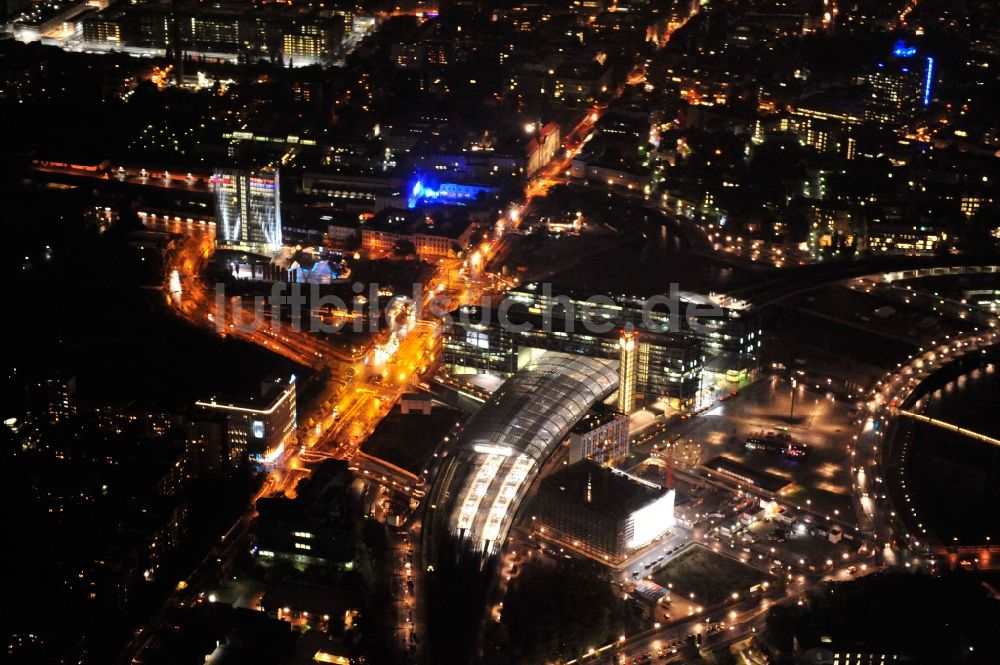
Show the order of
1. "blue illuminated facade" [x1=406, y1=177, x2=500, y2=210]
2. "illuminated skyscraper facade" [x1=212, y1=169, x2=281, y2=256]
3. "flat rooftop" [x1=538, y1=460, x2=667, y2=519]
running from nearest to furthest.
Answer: "flat rooftop" [x1=538, y1=460, x2=667, y2=519], "illuminated skyscraper facade" [x1=212, y1=169, x2=281, y2=256], "blue illuminated facade" [x1=406, y1=177, x2=500, y2=210]

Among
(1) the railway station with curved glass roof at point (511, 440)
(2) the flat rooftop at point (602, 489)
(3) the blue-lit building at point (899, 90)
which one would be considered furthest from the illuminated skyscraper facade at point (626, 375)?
(3) the blue-lit building at point (899, 90)

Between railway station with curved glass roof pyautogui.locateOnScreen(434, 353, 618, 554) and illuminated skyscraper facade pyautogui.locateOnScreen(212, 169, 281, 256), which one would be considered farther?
illuminated skyscraper facade pyautogui.locateOnScreen(212, 169, 281, 256)

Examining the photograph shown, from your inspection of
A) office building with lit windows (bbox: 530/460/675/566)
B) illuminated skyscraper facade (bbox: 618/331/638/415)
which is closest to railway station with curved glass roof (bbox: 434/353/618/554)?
illuminated skyscraper facade (bbox: 618/331/638/415)

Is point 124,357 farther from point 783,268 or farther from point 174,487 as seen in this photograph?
point 783,268

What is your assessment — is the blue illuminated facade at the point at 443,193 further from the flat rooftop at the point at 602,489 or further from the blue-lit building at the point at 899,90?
the flat rooftop at the point at 602,489

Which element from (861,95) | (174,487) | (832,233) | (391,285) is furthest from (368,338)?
(861,95)

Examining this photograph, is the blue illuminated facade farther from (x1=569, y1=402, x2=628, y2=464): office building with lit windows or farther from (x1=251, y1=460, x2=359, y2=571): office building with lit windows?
(x1=251, y1=460, x2=359, y2=571): office building with lit windows
